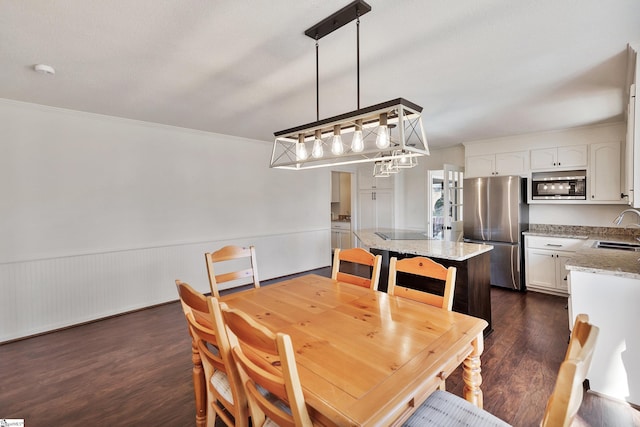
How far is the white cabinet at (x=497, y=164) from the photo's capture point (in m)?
4.53

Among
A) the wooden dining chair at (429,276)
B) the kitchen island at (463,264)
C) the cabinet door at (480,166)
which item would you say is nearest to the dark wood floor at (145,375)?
the kitchen island at (463,264)

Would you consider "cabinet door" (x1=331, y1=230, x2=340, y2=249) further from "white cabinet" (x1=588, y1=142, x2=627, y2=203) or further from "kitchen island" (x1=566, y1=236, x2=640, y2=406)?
"kitchen island" (x1=566, y1=236, x2=640, y2=406)

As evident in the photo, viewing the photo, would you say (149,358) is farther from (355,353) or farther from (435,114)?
(435,114)

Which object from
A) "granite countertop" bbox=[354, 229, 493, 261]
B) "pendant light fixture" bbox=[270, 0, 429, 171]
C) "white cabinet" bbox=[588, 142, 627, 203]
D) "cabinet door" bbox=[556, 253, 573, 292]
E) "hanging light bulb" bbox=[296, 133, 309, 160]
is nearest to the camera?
"pendant light fixture" bbox=[270, 0, 429, 171]

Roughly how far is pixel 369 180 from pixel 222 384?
551 centimetres

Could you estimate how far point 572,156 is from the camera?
4.16 metres

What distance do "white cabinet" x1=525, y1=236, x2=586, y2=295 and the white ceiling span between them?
1696 mm

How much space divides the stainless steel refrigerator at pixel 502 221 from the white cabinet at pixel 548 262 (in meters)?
0.11

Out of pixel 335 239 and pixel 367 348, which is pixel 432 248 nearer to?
pixel 367 348

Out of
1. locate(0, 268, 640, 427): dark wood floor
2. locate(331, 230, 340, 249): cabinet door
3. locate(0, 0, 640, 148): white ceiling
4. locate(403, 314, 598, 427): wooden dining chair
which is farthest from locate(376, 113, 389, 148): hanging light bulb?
locate(331, 230, 340, 249): cabinet door

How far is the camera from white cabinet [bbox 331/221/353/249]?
23.2ft

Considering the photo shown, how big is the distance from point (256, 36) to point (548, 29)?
5.77 feet

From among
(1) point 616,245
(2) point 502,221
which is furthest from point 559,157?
(1) point 616,245

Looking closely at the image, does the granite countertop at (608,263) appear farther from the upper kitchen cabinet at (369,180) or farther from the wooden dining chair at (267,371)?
the upper kitchen cabinet at (369,180)
